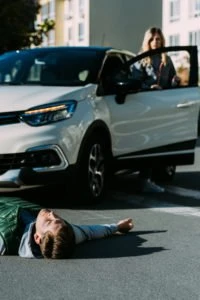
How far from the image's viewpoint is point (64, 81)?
8.74m

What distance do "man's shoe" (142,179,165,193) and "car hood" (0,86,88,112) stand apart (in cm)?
191

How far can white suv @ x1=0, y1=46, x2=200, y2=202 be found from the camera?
7.71m

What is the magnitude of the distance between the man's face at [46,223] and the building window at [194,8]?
4937 cm

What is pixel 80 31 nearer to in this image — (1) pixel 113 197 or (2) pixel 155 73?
(2) pixel 155 73

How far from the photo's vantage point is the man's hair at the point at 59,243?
5.64m

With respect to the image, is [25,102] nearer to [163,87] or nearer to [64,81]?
[64,81]

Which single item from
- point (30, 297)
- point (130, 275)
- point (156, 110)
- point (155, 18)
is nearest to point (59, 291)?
point (30, 297)

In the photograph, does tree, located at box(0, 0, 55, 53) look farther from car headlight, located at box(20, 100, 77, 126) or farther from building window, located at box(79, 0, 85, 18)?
building window, located at box(79, 0, 85, 18)

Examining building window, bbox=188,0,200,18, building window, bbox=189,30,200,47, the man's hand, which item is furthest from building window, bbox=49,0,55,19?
the man's hand

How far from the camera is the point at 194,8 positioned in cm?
5428

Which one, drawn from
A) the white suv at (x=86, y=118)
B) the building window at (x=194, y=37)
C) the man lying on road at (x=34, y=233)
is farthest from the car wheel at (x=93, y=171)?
the building window at (x=194, y=37)

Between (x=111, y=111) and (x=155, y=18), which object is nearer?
(x=111, y=111)

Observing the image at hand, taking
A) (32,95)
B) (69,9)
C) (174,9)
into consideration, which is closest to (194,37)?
(174,9)

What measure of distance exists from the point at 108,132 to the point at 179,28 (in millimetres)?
48882
